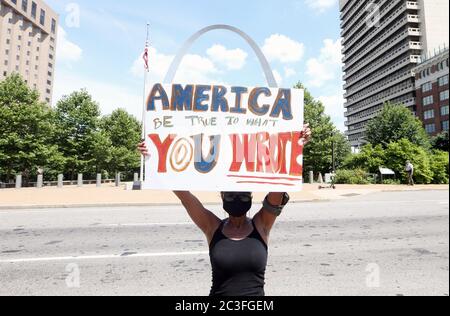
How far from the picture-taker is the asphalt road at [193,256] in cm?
394

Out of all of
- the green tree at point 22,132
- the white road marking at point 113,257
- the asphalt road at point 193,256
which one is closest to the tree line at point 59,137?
the green tree at point 22,132

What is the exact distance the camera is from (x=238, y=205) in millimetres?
2039

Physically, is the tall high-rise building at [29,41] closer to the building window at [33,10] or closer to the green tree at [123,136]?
the building window at [33,10]

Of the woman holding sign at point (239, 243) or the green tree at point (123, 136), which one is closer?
the woman holding sign at point (239, 243)

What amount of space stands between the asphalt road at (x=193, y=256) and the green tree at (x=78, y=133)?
83.0ft

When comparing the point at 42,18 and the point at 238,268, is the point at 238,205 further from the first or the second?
the point at 42,18

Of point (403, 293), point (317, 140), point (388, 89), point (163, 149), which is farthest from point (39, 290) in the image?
point (388, 89)

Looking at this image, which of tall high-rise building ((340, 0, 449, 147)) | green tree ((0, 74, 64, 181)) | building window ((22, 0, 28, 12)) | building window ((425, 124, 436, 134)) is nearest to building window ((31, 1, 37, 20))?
building window ((22, 0, 28, 12))

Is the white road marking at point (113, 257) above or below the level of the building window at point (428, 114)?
below

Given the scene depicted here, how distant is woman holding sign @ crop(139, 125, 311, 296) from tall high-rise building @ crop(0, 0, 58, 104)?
89997 millimetres

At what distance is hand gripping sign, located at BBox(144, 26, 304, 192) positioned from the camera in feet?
6.98

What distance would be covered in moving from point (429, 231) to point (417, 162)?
18199mm

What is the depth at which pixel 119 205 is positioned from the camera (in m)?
12.5
